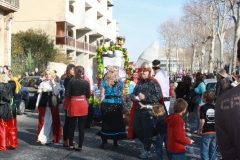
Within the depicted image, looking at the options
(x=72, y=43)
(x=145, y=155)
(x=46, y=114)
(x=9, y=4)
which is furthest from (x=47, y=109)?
(x=72, y=43)

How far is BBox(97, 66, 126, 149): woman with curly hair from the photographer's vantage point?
7.48m

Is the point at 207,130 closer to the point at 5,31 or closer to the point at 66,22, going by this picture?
the point at 5,31

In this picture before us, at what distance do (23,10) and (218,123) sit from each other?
1406 inches

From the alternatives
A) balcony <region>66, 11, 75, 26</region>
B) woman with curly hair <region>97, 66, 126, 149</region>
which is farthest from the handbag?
balcony <region>66, 11, 75, 26</region>

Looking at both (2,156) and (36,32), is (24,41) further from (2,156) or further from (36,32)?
(2,156)

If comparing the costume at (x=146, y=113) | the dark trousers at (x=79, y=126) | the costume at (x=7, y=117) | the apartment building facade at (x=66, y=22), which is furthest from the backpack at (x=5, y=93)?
the apartment building facade at (x=66, y=22)

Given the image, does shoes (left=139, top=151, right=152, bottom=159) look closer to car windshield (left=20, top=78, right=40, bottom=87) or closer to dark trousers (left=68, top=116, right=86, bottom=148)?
dark trousers (left=68, top=116, right=86, bottom=148)

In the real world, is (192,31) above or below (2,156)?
above

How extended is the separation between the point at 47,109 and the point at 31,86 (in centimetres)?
812

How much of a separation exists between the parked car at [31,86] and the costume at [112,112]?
27.0 feet

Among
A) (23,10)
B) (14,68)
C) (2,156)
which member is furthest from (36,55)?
(2,156)

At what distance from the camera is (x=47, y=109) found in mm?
7980

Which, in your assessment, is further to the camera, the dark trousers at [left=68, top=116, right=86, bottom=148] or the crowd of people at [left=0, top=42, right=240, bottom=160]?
the dark trousers at [left=68, top=116, right=86, bottom=148]

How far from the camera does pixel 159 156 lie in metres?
6.20
